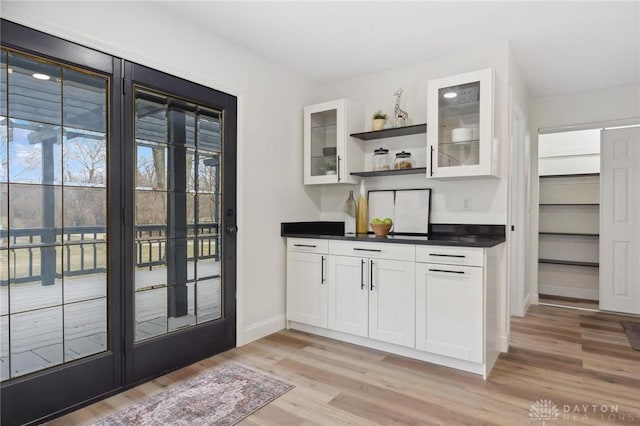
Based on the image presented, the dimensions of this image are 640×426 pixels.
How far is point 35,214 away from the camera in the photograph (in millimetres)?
1985

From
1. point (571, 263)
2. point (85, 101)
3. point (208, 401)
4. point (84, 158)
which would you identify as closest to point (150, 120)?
point (85, 101)

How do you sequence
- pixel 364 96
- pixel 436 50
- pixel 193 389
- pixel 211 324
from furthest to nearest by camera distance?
pixel 364 96 → pixel 436 50 → pixel 211 324 → pixel 193 389

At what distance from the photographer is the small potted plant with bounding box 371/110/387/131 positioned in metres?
3.52

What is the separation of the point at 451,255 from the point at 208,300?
6.22 feet

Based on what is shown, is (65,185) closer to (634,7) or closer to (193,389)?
(193,389)

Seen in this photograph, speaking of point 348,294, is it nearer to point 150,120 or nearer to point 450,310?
point 450,310

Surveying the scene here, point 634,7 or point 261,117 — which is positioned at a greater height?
point 634,7

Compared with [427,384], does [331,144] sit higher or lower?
higher

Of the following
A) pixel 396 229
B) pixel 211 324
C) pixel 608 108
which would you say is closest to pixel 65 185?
pixel 211 324

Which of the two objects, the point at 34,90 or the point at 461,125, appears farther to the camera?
the point at 461,125

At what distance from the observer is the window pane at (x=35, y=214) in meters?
1.90

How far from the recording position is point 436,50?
323 cm

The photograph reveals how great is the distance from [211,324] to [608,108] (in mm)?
4764

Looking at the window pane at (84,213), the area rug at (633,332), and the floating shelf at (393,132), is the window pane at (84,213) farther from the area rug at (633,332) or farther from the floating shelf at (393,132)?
the area rug at (633,332)
